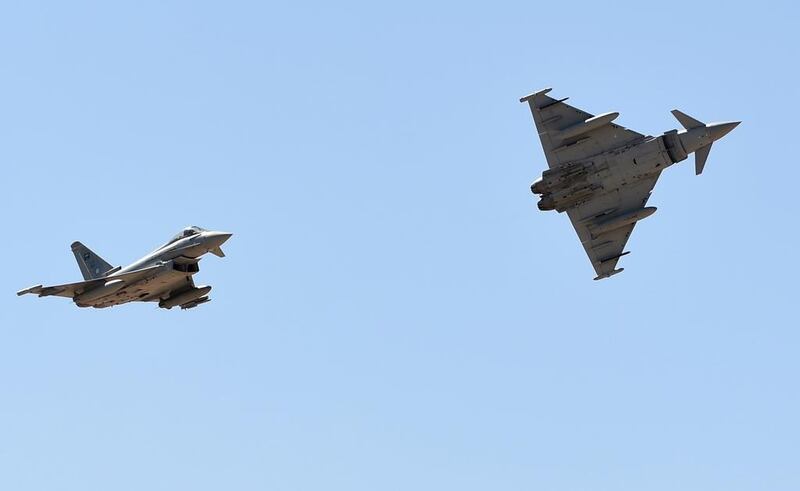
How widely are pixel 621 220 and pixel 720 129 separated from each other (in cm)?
596

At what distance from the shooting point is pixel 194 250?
70.4 meters

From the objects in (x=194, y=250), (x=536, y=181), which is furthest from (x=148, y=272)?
(x=536, y=181)

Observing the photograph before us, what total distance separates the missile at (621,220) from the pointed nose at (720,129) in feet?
14.0

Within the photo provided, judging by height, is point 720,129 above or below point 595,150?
above

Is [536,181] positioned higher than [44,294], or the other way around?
[536,181]

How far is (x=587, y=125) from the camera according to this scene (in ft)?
216

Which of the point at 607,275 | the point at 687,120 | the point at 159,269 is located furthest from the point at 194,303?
the point at 687,120

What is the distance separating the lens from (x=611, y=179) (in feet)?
218

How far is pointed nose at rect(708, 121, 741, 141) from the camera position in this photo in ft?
216

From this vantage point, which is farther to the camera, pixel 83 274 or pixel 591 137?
pixel 83 274

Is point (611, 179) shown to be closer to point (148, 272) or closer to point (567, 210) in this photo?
point (567, 210)

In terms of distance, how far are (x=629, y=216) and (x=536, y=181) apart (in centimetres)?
491

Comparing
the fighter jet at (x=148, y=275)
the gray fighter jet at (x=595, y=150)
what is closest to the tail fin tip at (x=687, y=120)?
the gray fighter jet at (x=595, y=150)

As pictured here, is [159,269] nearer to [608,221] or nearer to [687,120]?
[608,221]
